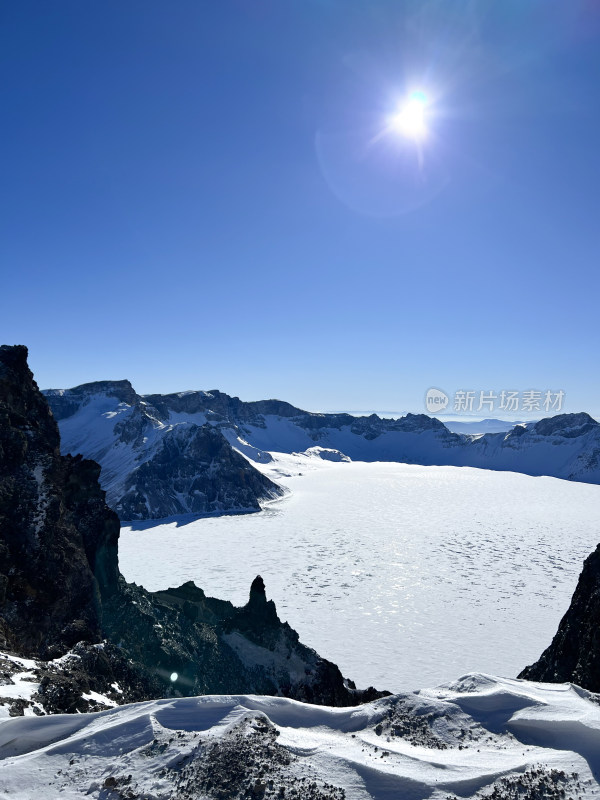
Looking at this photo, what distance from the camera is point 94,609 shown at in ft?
75.3

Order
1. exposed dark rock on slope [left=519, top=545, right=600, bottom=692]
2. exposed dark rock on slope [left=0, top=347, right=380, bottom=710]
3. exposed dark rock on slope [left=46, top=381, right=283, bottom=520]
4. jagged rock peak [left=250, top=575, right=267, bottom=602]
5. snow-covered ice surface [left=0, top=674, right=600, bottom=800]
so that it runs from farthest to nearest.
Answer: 1. exposed dark rock on slope [left=46, top=381, right=283, bottom=520]
2. jagged rock peak [left=250, top=575, right=267, bottom=602]
3. exposed dark rock on slope [left=0, top=347, right=380, bottom=710]
4. exposed dark rock on slope [left=519, top=545, right=600, bottom=692]
5. snow-covered ice surface [left=0, top=674, right=600, bottom=800]

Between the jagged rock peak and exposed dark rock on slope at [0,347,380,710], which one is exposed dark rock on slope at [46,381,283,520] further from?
the jagged rock peak

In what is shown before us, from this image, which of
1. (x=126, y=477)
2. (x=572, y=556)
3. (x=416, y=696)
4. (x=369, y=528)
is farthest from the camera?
(x=126, y=477)

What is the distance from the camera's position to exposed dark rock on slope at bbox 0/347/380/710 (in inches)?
758

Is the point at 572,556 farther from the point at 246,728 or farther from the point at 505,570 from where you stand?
the point at 246,728

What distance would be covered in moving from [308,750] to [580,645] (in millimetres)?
16066

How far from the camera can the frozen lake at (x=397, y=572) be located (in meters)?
34.9

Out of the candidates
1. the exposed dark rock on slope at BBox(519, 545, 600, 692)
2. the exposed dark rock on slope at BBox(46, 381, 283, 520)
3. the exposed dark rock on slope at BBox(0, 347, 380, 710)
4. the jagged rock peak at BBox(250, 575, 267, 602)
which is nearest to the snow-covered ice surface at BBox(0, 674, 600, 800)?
the exposed dark rock on slope at BBox(519, 545, 600, 692)

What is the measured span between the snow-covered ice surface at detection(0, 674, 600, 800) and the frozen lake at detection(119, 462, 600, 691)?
65.4ft

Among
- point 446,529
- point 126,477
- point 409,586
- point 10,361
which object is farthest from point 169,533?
point 10,361

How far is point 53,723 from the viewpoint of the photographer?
10578mm

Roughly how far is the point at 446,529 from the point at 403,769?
83738mm

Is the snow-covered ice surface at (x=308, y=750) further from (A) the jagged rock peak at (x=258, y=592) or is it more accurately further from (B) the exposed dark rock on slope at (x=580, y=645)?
(A) the jagged rock peak at (x=258, y=592)

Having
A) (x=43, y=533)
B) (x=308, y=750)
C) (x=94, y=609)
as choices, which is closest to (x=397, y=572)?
(x=94, y=609)
